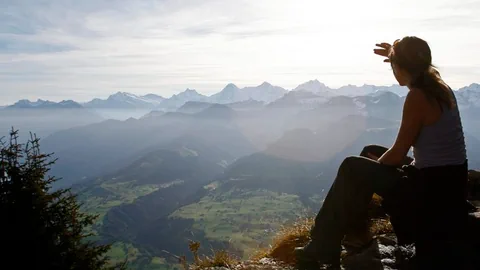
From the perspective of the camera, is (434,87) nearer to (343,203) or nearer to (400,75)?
(400,75)

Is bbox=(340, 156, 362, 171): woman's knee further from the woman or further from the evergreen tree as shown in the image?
the evergreen tree

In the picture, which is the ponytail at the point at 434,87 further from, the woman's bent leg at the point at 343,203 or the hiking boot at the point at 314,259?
the hiking boot at the point at 314,259

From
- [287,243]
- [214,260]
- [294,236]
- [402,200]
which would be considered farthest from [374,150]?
[214,260]

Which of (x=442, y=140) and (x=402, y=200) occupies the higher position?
(x=442, y=140)

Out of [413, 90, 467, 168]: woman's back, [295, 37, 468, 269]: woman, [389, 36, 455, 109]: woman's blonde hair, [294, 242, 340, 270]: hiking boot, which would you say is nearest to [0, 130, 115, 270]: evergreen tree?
[294, 242, 340, 270]: hiking boot

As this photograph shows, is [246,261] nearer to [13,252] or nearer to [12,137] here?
[13,252]

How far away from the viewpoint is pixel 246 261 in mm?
8312

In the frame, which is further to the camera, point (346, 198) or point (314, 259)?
point (314, 259)

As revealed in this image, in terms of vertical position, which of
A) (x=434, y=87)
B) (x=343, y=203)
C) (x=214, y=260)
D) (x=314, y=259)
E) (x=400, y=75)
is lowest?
(x=214, y=260)

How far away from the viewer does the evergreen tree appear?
6.29 m

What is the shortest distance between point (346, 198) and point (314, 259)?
1.36 meters

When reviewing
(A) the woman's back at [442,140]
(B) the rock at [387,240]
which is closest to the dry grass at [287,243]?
(B) the rock at [387,240]

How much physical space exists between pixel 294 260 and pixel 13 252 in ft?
17.3

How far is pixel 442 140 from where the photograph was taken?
574 cm
